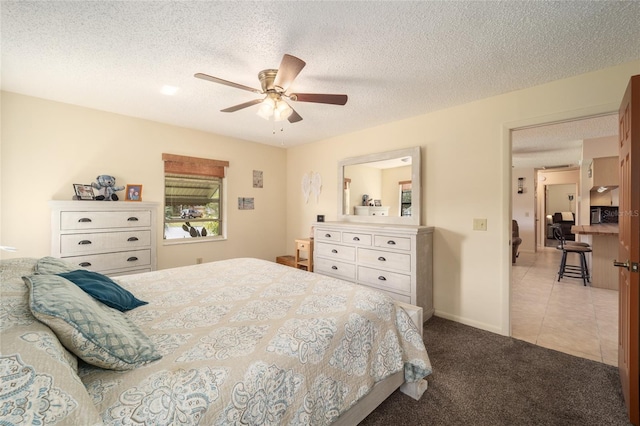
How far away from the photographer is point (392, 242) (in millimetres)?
3059

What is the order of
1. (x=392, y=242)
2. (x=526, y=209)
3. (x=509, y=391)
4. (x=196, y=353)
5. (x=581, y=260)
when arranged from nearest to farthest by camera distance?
(x=196, y=353) → (x=509, y=391) → (x=392, y=242) → (x=581, y=260) → (x=526, y=209)

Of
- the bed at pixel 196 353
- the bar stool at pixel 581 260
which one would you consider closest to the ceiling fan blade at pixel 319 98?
the bed at pixel 196 353

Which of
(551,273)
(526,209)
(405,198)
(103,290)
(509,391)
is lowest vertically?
(509,391)

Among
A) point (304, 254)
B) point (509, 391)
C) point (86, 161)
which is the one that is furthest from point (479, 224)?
point (86, 161)

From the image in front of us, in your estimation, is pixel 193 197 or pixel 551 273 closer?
pixel 193 197

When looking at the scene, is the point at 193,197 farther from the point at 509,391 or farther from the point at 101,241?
the point at 509,391

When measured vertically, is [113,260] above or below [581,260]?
above

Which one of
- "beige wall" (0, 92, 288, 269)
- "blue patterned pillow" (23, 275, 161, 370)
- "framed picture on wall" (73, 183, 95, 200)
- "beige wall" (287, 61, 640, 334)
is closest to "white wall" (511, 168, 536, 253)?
"beige wall" (287, 61, 640, 334)

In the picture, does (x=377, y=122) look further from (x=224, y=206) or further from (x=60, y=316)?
(x=60, y=316)

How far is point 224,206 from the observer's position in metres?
4.29

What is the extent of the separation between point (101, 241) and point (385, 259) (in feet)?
10.2

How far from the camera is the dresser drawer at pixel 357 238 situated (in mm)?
3306

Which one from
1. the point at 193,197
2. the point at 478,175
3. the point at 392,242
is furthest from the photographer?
the point at 193,197

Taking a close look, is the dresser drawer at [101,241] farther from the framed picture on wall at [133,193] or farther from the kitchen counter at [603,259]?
the kitchen counter at [603,259]
